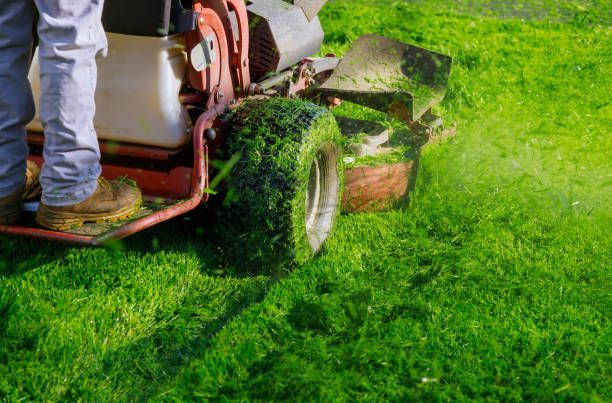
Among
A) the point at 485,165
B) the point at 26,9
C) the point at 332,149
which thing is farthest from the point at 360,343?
the point at 485,165

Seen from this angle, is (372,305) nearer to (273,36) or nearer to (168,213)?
(168,213)

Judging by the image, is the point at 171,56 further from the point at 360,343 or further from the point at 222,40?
the point at 360,343

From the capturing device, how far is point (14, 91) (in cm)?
268

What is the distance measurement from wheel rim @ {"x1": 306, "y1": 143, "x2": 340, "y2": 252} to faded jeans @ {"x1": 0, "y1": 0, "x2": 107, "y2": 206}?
1166 mm

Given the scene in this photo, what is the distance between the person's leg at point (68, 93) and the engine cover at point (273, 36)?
1492 millimetres

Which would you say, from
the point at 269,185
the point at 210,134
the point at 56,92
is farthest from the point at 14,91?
the point at 269,185

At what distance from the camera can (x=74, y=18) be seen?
2.50m

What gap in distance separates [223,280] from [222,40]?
38.6 inches

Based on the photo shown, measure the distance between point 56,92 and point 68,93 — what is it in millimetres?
36

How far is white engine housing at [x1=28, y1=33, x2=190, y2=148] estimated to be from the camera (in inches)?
121

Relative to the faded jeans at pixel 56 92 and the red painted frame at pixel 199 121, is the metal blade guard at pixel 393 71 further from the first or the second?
the faded jeans at pixel 56 92

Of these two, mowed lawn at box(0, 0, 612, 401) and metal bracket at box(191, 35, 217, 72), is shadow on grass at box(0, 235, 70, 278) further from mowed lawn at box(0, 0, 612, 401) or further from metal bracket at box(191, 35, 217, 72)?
metal bracket at box(191, 35, 217, 72)

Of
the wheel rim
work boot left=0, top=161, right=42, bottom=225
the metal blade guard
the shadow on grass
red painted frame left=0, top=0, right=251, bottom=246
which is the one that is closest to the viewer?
work boot left=0, top=161, right=42, bottom=225

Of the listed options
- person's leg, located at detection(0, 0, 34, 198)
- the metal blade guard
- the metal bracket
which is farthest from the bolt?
the metal blade guard
